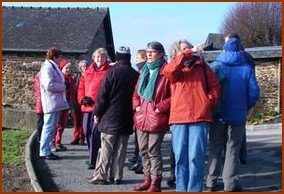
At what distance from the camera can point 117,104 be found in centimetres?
745

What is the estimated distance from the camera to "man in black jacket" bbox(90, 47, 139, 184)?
743cm

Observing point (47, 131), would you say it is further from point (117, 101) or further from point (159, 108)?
point (159, 108)

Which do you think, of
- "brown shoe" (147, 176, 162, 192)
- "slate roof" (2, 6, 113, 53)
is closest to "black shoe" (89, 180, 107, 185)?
"brown shoe" (147, 176, 162, 192)

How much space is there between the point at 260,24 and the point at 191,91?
47.5 m

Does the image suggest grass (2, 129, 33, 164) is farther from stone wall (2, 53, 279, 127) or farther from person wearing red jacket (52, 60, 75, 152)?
stone wall (2, 53, 279, 127)

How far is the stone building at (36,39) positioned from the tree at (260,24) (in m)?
23.1

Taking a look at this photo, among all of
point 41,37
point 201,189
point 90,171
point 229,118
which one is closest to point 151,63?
point 229,118

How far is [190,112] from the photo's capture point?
21.1 feet

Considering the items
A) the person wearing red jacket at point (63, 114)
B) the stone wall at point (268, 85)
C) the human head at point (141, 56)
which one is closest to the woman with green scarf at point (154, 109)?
the human head at point (141, 56)

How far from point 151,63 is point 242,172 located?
260 centimetres

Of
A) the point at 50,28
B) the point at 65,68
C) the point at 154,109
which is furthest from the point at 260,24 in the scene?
the point at 154,109

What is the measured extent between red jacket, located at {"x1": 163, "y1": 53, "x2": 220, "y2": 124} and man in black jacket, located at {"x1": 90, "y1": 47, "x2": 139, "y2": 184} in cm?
100

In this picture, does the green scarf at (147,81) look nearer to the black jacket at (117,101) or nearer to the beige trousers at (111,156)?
the black jacket at (117,101)

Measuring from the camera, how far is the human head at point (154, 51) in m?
6.98
